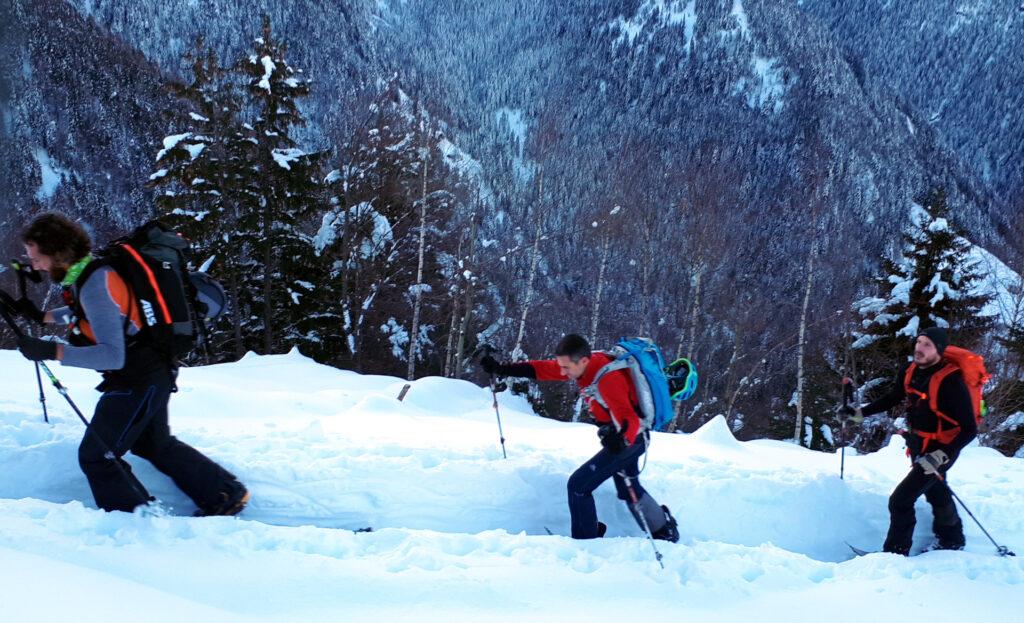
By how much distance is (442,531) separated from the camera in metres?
5.12

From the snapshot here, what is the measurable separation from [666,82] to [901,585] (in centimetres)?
14745

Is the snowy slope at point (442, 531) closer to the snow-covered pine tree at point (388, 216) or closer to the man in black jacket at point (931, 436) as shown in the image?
the man in black jacket at point (931, 436)

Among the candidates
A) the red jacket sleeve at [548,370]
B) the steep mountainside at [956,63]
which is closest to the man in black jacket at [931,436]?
the red jacket sleeve at [548,370]

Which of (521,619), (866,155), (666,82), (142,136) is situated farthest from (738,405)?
(666,82)

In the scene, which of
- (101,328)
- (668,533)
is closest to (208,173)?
(101,328)

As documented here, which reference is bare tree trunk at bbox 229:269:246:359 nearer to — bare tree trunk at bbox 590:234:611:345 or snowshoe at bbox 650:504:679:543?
bare tree trunk at bbox 590:234:611:345

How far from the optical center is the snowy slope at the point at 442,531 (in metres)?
3.32

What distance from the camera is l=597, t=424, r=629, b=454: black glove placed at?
4.29 m

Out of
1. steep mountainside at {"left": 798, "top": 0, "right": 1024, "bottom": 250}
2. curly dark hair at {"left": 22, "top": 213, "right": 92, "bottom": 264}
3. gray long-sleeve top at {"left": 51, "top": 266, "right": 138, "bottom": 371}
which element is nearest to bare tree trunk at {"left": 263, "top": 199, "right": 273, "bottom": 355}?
curly dark hair at {"left": 22, "top": 213, "right": 92, "bottom": 264}

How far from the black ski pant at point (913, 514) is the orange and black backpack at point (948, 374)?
0.36 meters

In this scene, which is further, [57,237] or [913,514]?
[913,514]

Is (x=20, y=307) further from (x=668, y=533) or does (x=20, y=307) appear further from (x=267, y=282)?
(x=267, y=282)

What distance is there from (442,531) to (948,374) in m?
4.34

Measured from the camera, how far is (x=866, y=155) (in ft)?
301
